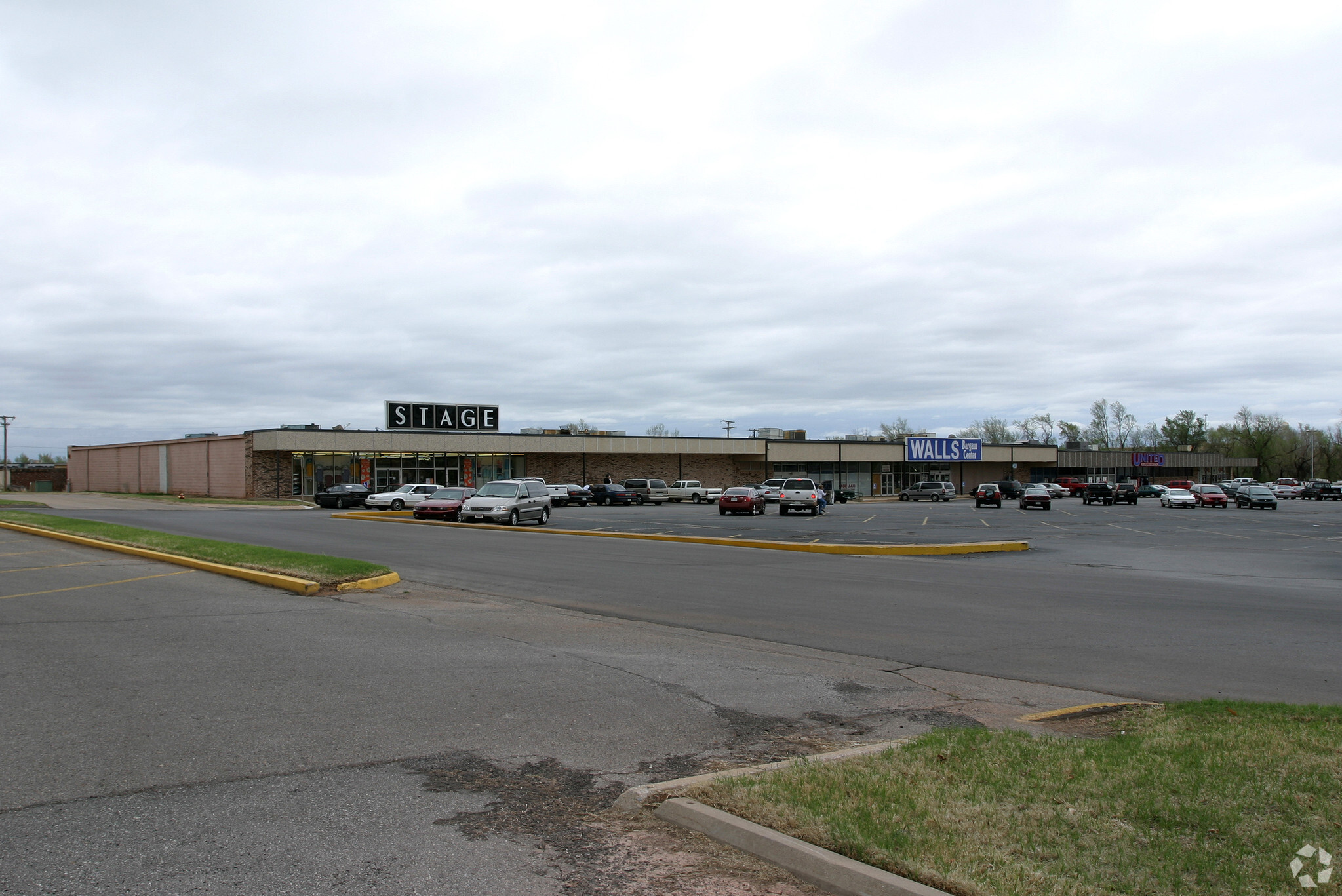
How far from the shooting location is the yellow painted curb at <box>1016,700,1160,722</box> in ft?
22.1

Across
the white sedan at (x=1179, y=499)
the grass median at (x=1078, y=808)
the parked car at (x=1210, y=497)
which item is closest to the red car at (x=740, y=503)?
the white sedan at (x=1179, y=499)

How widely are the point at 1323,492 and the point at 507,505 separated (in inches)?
2892

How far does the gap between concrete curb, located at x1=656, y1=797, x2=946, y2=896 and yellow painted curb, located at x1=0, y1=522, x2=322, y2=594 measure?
10192mm

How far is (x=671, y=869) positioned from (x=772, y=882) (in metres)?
0.45

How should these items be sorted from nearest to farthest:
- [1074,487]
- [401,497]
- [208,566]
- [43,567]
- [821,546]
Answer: [208,566], [43,567], [821,546], [401,497], [1074,487]

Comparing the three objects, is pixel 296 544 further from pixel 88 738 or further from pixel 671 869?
pixel 671 869

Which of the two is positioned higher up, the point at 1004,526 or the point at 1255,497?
the point at 1255,497

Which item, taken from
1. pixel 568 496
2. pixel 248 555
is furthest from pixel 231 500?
pixel 248 555

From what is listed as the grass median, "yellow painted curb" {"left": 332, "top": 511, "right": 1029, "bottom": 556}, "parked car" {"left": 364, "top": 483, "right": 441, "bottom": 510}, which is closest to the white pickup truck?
"parked car" {"left": 364, "top": 483, "right": 441, "bottom": 510}

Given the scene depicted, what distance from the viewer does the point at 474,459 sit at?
6219 cm

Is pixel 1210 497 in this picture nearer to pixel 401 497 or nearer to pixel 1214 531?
pixel 1214 531

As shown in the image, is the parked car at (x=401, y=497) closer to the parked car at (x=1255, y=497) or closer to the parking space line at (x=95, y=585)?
the parking space line at (x=95, y=585)

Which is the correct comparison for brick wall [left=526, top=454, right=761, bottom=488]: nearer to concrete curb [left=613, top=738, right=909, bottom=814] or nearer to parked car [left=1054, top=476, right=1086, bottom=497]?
parked car [left=1054, top=476, right=1086, bottom=497]

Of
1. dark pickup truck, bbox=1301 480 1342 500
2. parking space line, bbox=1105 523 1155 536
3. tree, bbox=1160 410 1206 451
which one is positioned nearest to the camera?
parking space line, bbox=1105 523 1155 536
